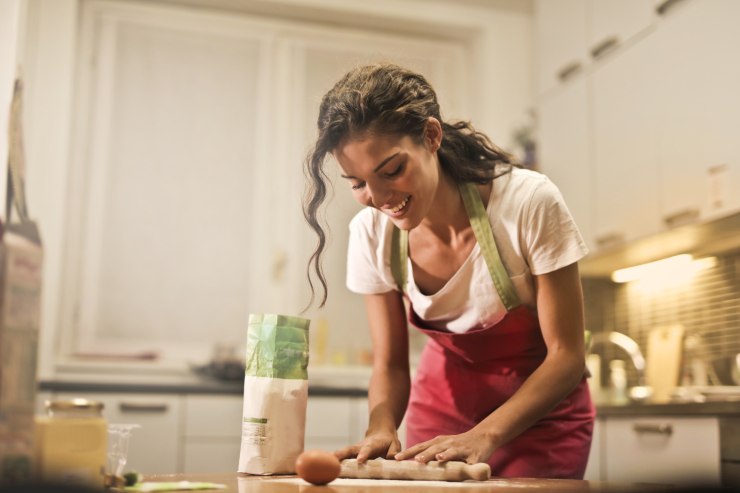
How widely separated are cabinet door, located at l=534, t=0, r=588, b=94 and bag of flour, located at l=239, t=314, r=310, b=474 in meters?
2.35

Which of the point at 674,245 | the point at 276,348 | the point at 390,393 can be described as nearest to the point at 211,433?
the point at 390,393

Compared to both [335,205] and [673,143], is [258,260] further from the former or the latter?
[673,143]

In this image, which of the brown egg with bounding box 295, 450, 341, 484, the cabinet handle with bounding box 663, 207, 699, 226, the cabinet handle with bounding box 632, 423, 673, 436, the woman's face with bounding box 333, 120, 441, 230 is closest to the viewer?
Result: the brown egg with bounding box 295, 450, 341, 484

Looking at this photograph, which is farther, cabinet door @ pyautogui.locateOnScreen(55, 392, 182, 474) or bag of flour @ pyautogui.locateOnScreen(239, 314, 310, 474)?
cabinet door @ pyautogui.locateOnScreen(55, 392, 182, 474)

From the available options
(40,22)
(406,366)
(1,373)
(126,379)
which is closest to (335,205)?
(126,379)

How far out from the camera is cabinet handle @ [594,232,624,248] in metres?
2.96

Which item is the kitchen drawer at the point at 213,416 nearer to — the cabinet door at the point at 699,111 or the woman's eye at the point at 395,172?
the cabinet door at the point at 699,111

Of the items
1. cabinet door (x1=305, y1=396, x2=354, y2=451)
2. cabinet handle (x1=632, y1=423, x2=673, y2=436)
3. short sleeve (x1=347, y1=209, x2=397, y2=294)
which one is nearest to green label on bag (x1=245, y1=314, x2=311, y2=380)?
short sleeve (x1=347, y1=209, x2=397, y2=294)

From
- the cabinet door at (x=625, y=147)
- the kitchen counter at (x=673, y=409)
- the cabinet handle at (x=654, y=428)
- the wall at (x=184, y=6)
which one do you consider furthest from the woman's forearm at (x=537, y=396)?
the wall at (x=184, y=6)

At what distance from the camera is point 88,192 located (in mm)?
3674

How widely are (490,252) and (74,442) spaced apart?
82cm

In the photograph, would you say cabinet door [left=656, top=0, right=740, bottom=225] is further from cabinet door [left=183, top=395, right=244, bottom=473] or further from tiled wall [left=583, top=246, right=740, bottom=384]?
cabinet door [left=183, top=395, right=244, bottom=473]

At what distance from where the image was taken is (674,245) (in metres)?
2.87

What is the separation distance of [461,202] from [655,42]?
1539 mm
